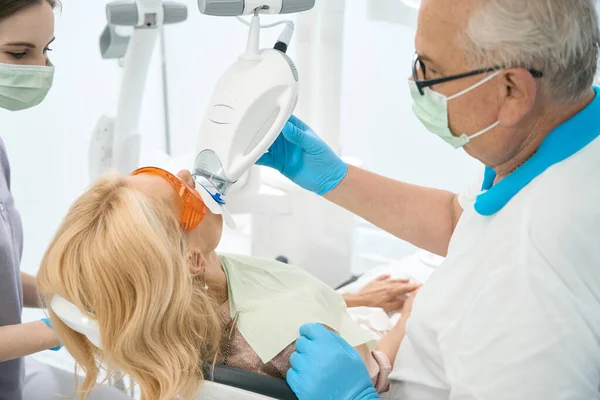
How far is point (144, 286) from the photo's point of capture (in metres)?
1.32

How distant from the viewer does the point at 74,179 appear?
3.44 m

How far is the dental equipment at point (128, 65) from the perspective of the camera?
1.93 meters

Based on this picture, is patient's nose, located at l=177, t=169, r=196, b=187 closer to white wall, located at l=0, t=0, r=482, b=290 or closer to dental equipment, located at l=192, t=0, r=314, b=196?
dental equipment, located at l=192, t=0, r=314, b=196

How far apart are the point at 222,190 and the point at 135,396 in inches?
37.0

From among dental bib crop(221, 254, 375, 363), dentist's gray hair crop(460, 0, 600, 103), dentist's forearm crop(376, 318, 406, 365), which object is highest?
dentist's gray hair crop(460, 0, 600, 103)

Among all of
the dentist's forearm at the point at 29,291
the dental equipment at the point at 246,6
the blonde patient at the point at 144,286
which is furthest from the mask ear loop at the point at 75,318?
the dental equipment at the point at 246,6

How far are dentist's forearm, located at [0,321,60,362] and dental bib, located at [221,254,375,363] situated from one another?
433 mm

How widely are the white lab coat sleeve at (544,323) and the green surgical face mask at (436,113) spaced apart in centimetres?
24

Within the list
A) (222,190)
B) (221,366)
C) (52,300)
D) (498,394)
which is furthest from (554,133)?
(52,300)

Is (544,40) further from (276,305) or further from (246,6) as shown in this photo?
(276,305)

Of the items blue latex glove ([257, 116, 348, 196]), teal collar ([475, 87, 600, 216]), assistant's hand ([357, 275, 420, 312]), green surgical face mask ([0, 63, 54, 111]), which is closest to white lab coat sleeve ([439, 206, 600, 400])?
teal collar ([475, 87, 600, 216])

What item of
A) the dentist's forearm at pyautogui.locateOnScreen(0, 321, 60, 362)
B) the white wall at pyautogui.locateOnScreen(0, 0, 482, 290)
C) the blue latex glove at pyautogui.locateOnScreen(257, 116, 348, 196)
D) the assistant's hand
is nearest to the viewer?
the dentist's forearm at pyautogui.locateOnScreen(0, 321, 60, 362)

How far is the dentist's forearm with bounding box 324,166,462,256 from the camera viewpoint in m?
1.76

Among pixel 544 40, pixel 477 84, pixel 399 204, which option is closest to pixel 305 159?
pixel 399 204
